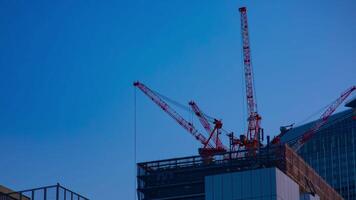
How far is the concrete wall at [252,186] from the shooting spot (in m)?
148

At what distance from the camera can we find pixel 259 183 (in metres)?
149

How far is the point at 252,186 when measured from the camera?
150 m

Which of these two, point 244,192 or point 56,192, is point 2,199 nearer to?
point 56,192

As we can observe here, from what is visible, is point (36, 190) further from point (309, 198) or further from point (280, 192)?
point (309, 198)

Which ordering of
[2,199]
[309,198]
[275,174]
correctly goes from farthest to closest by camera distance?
1. [309,198]
2. [275,174]
3. [2,199]

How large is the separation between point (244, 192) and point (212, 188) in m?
6.38

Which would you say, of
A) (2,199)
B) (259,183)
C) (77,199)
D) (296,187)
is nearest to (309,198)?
(296,187)

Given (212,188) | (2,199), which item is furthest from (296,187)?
(2,199)

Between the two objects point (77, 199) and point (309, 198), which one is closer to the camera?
point (77, 199)

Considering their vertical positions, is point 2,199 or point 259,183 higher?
point 259,183

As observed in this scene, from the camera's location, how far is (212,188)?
15412 cm

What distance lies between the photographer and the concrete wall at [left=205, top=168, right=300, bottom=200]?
148250mm

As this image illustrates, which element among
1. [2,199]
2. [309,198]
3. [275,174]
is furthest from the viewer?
[309,198]

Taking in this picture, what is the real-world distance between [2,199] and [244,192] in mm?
52853
